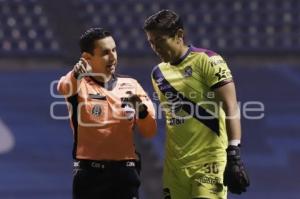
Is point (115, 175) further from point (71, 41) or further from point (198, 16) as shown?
point (198, 16)

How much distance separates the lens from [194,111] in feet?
15.9

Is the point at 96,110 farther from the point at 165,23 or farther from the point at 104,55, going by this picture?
the point at 165,23

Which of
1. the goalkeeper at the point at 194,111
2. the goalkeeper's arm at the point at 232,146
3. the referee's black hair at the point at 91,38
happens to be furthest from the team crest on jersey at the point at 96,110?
the goalkeeper's arm at the point at 232,146

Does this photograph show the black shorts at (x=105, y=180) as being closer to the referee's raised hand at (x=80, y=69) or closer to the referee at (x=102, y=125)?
the referee at (x=102, y=125)

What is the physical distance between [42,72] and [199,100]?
4.37 m

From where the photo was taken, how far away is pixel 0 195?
8.67 metres

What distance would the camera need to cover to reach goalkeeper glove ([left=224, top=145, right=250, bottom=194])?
460 cm

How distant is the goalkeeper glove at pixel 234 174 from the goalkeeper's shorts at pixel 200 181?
172 mm

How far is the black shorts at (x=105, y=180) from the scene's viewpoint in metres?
4.75

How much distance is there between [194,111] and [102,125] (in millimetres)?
559

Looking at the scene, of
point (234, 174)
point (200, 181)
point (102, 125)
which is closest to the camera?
point (234, 174)

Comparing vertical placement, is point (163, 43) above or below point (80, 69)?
above

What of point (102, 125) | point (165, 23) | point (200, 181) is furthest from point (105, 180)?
point (165, 23)

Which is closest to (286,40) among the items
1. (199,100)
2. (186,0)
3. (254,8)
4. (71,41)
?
(254,8)
